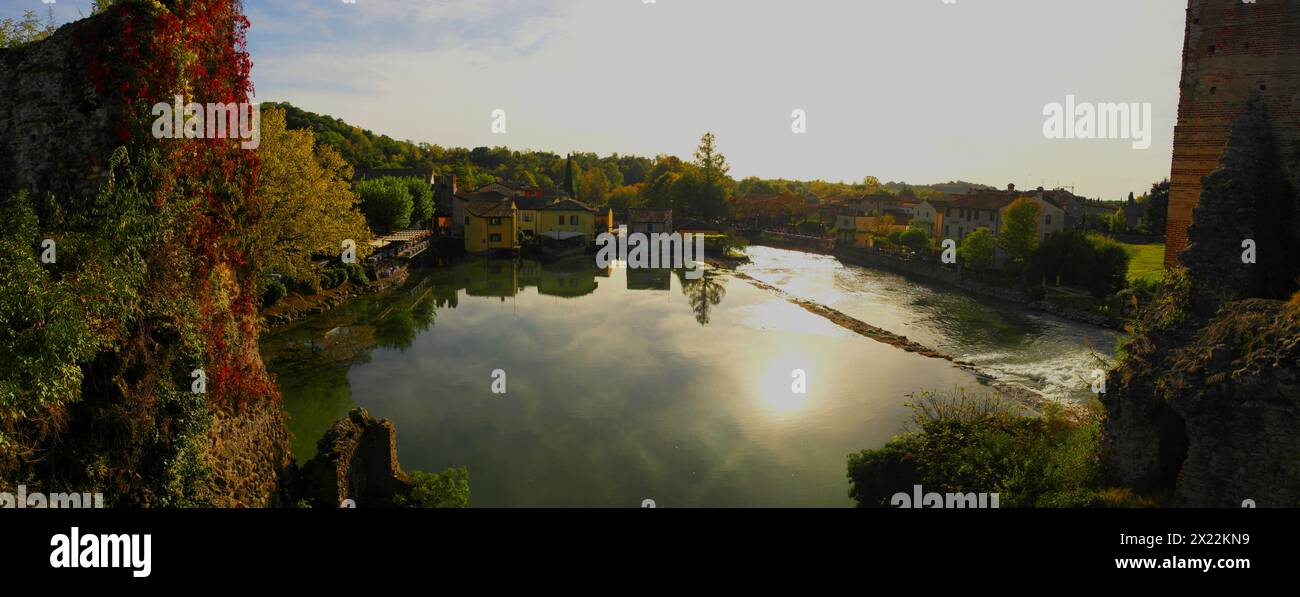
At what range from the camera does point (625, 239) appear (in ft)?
234

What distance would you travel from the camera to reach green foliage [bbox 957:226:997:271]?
144 feet

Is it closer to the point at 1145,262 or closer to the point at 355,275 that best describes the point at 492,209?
the point at 355,275

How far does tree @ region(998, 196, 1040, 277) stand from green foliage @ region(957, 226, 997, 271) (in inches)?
34.9

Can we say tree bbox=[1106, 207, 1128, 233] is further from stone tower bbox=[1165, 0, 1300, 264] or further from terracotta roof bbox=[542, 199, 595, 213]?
stone tower bbox=[1165, 0, 1300, 264]

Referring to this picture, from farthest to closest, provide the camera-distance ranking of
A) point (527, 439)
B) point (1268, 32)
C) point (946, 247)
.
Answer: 1. point (946, 247)
2. point (527, 439)
3. point (1268, 32)

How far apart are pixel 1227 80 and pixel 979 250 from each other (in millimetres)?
31970

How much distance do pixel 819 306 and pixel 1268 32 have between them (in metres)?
25.2

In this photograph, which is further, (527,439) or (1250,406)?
(527,439)

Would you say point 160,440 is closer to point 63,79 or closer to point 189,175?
point 189,175

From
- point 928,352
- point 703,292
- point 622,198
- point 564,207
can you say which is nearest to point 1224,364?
point 928,352

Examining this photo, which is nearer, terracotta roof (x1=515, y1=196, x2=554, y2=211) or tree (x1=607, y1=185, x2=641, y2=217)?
terracotta roof (x1=515, y1=196, x2=554, y2=211)

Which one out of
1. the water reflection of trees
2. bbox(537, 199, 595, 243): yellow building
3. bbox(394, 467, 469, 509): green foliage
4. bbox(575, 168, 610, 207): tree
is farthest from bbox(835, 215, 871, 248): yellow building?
bbox(394, 467, 469, 509): green foliage

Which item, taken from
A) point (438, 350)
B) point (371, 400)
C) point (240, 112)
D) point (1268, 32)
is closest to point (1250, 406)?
point (1268, 32)

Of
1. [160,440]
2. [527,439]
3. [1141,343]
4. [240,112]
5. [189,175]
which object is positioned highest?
[240,112]
